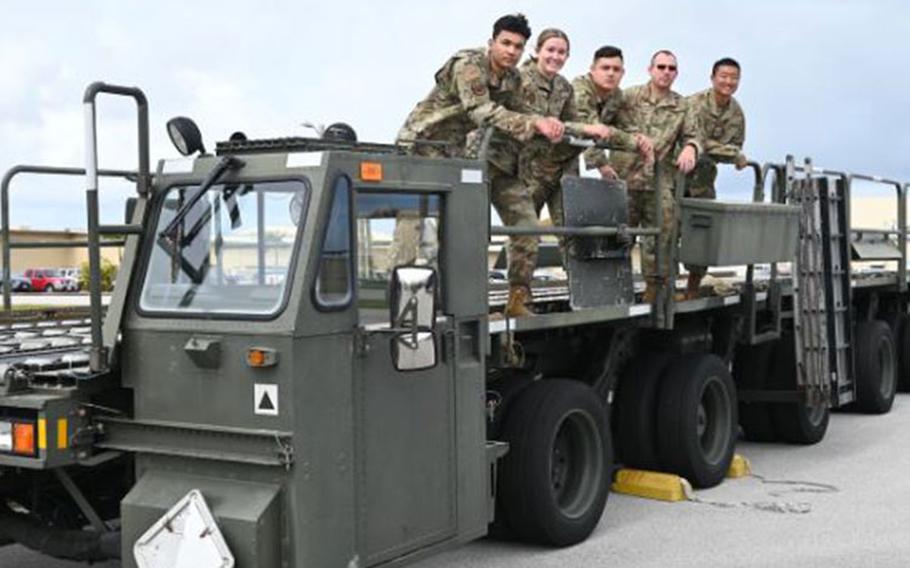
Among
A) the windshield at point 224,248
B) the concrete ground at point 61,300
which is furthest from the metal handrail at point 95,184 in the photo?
the concrete ground at point 61,300

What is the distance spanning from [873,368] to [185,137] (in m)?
8.13

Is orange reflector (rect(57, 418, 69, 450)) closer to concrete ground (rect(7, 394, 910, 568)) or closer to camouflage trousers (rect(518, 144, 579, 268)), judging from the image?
concrete ground (rect(7, 394, 910, 568))

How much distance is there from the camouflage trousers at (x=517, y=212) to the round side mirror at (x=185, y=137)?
2103mm

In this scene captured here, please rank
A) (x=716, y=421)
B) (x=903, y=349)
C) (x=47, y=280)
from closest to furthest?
(x=716, y=421), (x=903, y=349), (x=47, y=280)

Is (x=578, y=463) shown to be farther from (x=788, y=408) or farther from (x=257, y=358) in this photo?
(x=788, y=408)

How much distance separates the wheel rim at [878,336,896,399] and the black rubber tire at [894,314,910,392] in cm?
87

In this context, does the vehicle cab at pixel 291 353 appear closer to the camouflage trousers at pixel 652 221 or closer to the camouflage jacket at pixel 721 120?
the camouflage trousers at pixel 652 221

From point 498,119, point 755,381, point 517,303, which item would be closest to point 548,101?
point 498,119

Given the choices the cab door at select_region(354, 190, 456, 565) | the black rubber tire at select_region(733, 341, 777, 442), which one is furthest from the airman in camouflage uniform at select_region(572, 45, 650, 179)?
the cab door at select_region(354, 190, 456, 565)

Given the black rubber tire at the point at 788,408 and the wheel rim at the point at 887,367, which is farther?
the wheel rim at the point at 887,367

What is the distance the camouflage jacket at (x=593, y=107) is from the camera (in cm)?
803

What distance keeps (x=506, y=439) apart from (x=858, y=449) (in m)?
4.58

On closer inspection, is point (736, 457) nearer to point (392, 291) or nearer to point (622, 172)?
point (622, 172)

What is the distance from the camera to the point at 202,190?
485 cm
